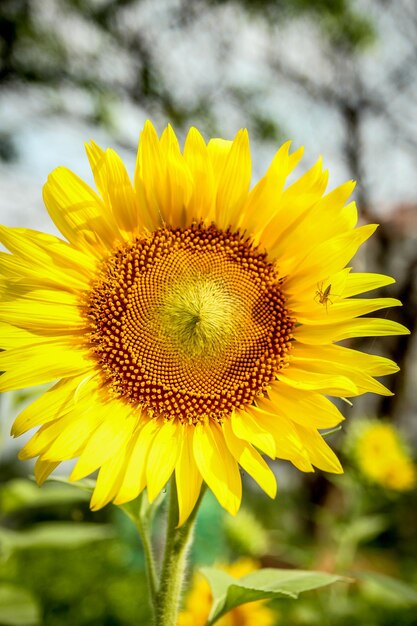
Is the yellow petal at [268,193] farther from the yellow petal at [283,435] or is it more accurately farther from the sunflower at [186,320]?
the yellow petal at [283,435]

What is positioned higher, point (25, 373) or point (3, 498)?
point (25, 373)

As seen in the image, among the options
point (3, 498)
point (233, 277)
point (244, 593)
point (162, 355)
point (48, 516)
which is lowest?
point (48, 516)

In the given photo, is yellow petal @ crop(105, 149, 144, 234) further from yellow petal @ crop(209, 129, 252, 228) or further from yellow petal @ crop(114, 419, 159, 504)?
yellow petal @ crop(114, 419, 159, 504)

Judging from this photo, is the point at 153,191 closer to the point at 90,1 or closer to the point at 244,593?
the point at 244,593

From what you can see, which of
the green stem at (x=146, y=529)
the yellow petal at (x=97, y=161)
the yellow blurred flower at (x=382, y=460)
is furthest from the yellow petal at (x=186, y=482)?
the yellow blurred flower at (x=382, y=460)

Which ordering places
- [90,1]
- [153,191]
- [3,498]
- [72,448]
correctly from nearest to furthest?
1. [72,448]
2. [153,191]
3. [3,498]
4. [90,1]

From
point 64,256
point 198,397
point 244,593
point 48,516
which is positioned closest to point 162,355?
point 198,397

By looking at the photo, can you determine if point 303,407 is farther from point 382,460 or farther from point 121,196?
point 382,460
